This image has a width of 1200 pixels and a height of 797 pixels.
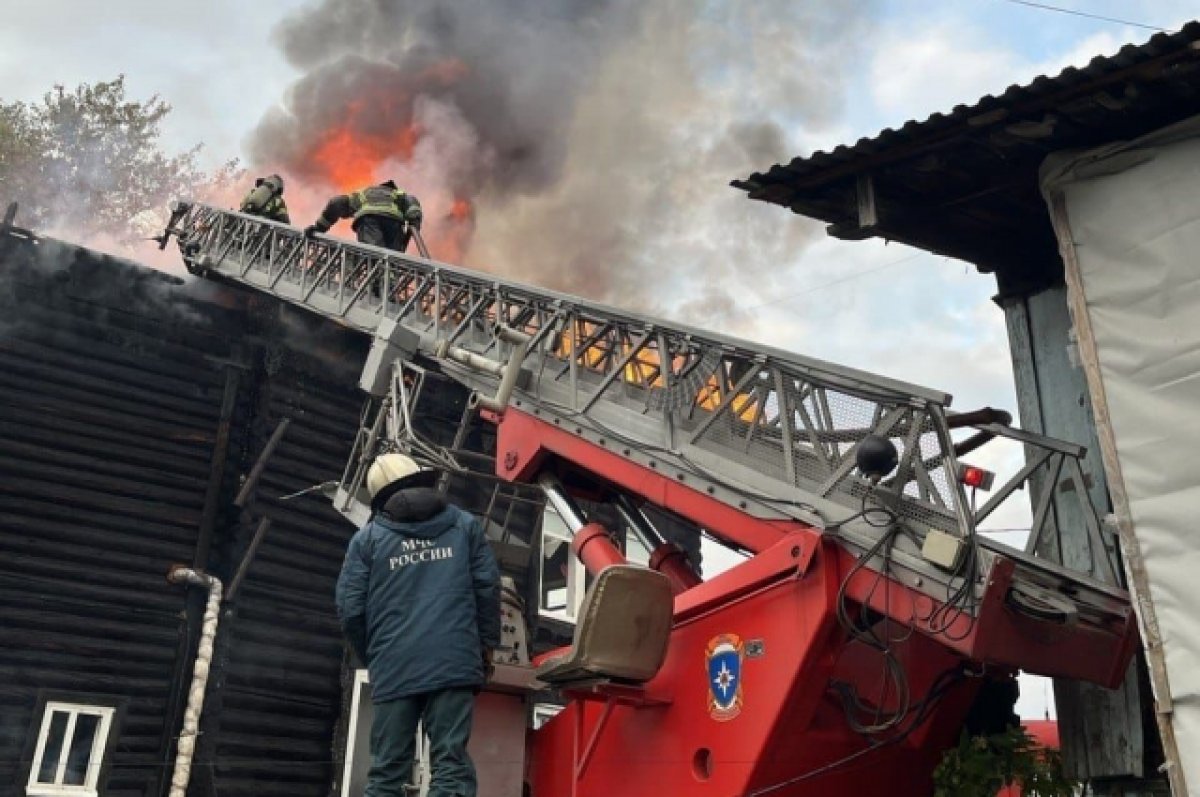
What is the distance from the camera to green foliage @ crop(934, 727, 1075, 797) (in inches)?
186

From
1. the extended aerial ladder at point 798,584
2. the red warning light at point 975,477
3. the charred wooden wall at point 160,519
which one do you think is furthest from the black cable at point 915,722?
the charred wooden wall at point 160,519

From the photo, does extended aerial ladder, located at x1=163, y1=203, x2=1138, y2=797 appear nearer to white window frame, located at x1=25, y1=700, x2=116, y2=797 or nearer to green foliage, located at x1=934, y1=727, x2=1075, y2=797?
green foliage, located at x1=934, y1=727, x2=1075, y2=797

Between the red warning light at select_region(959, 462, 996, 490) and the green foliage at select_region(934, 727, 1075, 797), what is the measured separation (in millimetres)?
1165

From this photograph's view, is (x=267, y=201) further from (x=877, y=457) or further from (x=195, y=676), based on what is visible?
(x=877, y=457)

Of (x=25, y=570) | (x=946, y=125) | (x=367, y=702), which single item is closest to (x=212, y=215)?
(x=25, y=570)

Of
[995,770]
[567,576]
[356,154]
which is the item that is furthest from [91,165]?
[995,770]

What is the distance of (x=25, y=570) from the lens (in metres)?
9.93

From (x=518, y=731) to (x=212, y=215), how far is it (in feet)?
33.0

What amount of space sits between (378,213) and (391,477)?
6.88 meters

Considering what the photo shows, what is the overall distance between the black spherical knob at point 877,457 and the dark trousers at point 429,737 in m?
2.01

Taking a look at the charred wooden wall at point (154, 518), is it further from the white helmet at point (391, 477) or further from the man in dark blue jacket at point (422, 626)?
the man in dark blue jacket at point (422, 626)

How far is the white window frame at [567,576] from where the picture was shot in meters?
13.5

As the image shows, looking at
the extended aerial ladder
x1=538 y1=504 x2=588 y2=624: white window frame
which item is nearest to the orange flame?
x1=538 y1=504 x2=588 y2=624: white window frame

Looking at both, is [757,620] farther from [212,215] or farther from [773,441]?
[212,215]
